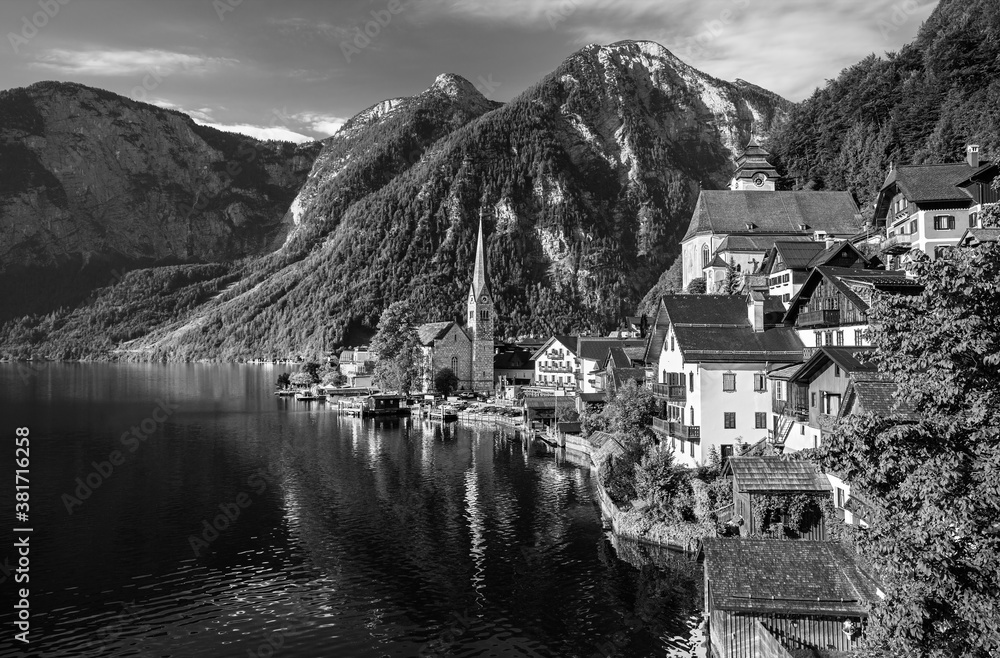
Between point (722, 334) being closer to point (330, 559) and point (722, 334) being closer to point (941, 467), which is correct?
point (330, 559)

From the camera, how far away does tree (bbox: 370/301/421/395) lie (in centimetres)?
12875

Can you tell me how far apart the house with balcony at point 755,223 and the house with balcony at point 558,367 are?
20.2 meters

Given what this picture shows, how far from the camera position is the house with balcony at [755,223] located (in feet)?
324

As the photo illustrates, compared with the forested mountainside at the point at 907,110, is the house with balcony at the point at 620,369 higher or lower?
lower

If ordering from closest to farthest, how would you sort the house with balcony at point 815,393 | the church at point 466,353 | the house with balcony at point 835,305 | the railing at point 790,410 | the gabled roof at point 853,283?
the house with balcony at point 815,393 < the gabled roof at point 853,283 < the railing at point 790,410 < the house with balcony at point 835,305 < the church at point 466,353

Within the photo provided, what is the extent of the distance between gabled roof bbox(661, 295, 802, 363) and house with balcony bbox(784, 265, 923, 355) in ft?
4.74

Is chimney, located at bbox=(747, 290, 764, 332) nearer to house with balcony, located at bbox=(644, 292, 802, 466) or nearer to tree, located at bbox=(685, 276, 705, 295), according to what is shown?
house with balcony, located at bbox=(644, 292, 802, 466)

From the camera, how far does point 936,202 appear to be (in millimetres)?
61156

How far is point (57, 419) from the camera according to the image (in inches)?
3935

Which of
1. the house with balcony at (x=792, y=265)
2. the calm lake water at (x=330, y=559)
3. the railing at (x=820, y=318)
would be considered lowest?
the calm lake water at (x=330, y=559)

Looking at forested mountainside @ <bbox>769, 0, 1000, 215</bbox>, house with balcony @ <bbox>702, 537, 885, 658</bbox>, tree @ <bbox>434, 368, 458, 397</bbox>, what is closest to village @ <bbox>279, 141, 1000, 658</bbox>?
house with balcony @ <bbox>702, 537, 885, 658</bbox>

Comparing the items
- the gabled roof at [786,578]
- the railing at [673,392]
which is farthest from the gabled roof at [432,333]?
the gabled roof at [786,578]

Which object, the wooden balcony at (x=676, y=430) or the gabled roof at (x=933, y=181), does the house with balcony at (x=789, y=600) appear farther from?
the gabled roof at (x=933, y=181)

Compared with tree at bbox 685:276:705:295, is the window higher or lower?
higher
